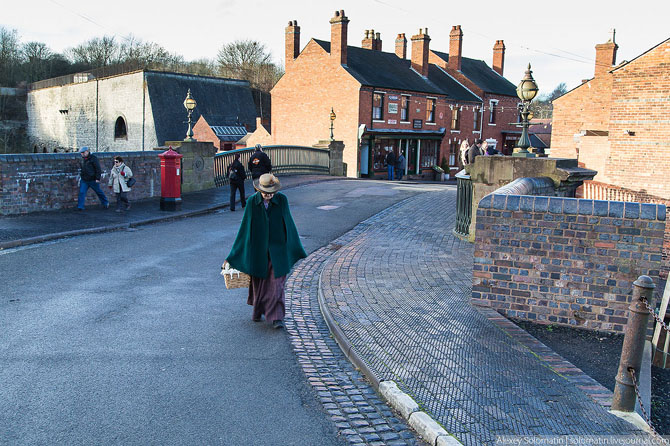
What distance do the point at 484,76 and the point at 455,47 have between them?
608 centimetres

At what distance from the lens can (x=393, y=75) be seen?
4078cm

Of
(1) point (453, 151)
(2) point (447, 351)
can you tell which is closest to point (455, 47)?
(1) point (453, 151)

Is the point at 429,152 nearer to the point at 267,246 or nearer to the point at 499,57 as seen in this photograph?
the point at 499,57

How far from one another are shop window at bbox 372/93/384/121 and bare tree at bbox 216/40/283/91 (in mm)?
32955

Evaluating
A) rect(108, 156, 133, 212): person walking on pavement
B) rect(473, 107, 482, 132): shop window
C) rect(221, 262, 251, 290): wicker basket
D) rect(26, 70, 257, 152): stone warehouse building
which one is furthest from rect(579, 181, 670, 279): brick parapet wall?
rect(473, 107, 482, 132): shop window

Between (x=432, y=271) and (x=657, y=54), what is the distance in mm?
12025

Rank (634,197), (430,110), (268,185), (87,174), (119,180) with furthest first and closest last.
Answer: (430,110), (119,180), (87,174), (634,197), (268,185)

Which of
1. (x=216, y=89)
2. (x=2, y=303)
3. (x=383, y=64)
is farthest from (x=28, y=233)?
(x=216, y=89)

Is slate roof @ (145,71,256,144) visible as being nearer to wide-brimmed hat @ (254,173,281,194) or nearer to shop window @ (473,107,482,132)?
shop window @ (473,107,482,132)

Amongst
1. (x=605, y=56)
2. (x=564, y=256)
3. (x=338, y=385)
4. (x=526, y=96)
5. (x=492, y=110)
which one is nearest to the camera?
(x=338, y=385)

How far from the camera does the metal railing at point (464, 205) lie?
37.6 ft

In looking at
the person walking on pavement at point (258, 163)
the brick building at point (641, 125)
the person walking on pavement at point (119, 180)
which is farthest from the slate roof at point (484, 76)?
the person walking on pavement at point (119, 180)

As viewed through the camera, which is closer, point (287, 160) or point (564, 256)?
point (564, 256)

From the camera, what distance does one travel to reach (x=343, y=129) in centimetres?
3772
